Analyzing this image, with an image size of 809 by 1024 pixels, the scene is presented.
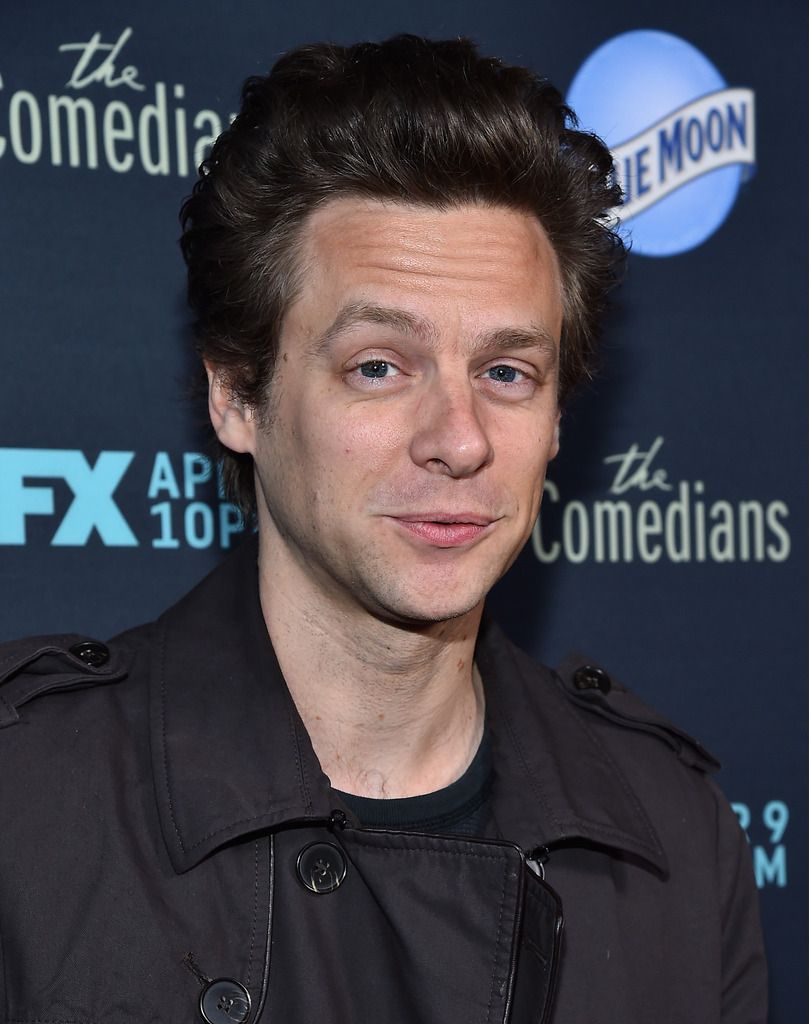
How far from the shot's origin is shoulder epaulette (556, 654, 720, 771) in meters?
1.77

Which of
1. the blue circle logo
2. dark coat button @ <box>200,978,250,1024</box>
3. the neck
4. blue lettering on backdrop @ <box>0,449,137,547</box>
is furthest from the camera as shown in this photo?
the blue circle logo

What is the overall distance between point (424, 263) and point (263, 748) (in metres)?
0.54

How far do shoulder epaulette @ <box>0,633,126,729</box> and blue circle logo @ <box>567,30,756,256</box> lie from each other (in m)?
1.08

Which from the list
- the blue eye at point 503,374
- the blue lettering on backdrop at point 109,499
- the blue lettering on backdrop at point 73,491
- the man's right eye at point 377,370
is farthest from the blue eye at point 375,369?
the blue lettering on backdrop at point 73,491

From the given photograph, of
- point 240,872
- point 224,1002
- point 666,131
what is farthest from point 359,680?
point 666,131

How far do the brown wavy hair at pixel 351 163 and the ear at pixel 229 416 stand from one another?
0.02 m

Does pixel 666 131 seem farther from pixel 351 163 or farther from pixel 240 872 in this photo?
pixel 240 872

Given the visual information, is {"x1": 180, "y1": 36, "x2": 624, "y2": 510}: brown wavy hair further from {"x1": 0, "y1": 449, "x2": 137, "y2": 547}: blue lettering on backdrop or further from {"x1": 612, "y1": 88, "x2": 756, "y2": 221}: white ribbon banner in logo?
{"x1": 612, "y1": 88, "x2": 756, "y2": 221}: white ribbon banner in logo

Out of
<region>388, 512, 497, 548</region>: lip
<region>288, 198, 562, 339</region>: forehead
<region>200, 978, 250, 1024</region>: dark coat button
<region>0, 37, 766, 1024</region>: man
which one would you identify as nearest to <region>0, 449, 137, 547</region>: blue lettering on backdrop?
<region>0, 37, 766, 1024</region>: man

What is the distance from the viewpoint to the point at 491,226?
1.52 meters

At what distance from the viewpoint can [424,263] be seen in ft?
4.78

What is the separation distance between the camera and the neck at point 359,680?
150 cm

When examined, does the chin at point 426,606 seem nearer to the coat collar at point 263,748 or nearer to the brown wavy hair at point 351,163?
the coat collar at point 263,748

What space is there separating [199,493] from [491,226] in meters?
0.60
